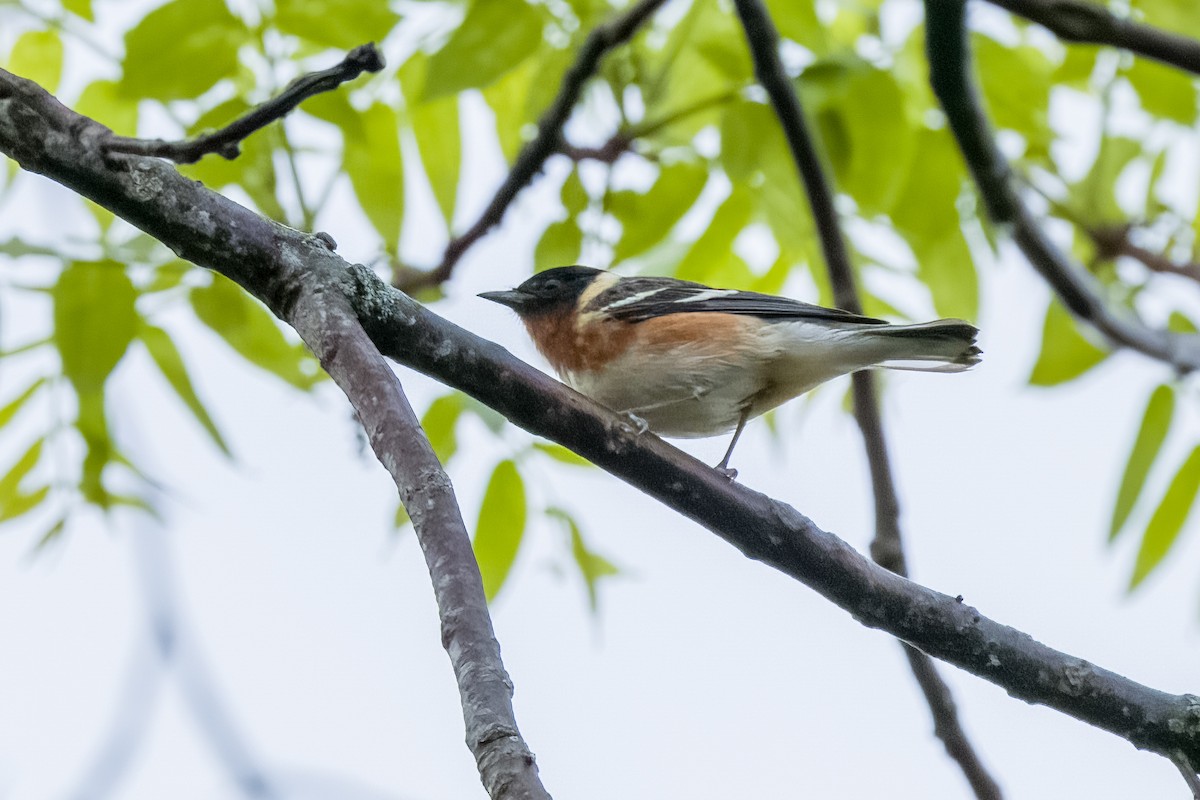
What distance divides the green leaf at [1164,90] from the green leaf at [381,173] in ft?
9.47

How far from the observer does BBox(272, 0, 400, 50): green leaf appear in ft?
13.3

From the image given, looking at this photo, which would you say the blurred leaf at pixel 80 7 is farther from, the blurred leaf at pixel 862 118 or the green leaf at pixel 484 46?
the blurred leaf at pixel 862 118

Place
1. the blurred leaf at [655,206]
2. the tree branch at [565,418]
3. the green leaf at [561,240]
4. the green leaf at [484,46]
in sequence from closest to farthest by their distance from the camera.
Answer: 1. the tree branch at [565,418]
2. the green leaf at [484,46]
3. the green leaf at [561,240]
4. the blurred leaf at [655,206]

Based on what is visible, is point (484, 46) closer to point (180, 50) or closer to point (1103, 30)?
point (180, 50)

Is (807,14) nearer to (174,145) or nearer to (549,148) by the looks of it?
(549,148)

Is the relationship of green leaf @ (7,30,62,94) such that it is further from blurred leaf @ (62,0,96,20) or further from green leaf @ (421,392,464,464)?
green leaf @ (421,392,464,464)

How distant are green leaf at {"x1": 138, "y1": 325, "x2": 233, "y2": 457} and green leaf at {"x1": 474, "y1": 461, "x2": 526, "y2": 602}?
2.97 ft

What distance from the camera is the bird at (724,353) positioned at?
4.62 meters

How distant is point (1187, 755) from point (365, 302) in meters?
2.36

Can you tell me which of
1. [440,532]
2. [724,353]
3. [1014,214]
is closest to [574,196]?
[724,353]

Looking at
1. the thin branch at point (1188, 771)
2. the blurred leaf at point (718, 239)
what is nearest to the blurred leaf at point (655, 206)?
the blurred leaf at point (718, 239)

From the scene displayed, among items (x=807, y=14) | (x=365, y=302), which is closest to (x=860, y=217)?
(x=807, y=14)

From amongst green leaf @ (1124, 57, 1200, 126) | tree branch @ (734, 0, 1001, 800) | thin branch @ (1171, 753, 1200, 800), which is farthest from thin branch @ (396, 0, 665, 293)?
thin branch @ (1171, 753, 1200, 800)

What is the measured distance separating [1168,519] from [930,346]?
1062 mm
